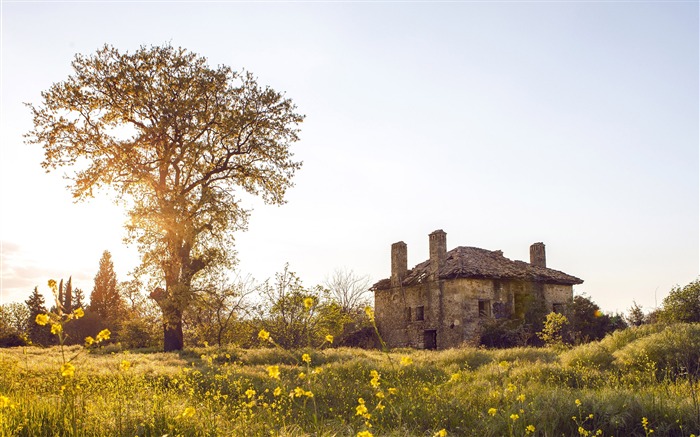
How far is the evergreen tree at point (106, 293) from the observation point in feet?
164

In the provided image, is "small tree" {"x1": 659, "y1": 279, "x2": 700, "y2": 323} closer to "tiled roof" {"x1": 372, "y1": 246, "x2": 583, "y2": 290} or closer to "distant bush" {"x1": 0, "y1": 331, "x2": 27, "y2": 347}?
"tiled roof" {"x1": 372, "y1": 246, "x2": 583, "y2": 290}

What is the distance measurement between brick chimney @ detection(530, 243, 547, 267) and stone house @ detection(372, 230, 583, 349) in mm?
45

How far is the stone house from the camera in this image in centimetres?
3050

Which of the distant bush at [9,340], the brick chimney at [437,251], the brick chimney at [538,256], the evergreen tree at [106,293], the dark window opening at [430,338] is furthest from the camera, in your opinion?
the evergreen tree at [106,293]

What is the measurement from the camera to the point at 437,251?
105 feet

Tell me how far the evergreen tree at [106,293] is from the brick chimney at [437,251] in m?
30.1

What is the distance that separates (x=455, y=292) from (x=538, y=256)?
9.64 m

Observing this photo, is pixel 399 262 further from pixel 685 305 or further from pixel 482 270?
pixel 685 305

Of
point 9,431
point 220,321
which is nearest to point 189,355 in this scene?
point 220,321

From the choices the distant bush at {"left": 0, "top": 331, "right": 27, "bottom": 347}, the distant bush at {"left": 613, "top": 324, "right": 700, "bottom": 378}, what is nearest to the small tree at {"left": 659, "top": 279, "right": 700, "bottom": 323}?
the distant bush at {"left": 613, "top": 324, "right": 700, "bottom": 378}

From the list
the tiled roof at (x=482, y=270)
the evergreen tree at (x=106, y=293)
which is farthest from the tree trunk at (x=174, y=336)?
the evergreen tree at (x=106, y=293)

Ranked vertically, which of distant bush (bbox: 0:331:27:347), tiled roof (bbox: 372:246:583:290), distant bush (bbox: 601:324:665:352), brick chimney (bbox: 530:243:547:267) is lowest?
distant bush (bbox: 0:331:27:347)

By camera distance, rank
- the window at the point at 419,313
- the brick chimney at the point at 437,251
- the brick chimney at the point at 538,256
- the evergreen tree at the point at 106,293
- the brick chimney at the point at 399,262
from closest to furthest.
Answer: the brick chimney at the point at 437,251
the window at the point at 419,313
the brick chimney at the point at 399,262
the brick chimney at the point at 538,256
the evergreen tree at the point at 106,293

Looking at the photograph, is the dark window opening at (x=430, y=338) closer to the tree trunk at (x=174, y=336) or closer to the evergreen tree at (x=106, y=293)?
the tree trunk at (x=174, y=336)
